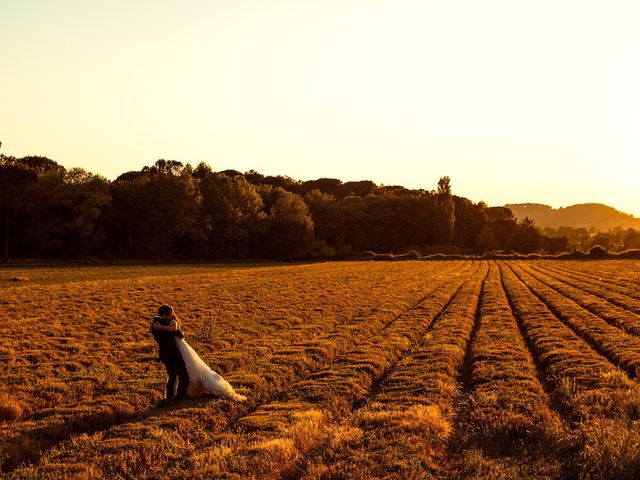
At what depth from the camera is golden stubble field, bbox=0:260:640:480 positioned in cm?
935

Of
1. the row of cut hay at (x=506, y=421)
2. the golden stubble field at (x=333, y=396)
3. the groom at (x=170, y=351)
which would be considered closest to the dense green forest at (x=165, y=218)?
the golden stubble field at (x=333, y=396)

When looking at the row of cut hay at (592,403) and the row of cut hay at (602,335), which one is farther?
the row of cut hay at (602,335)

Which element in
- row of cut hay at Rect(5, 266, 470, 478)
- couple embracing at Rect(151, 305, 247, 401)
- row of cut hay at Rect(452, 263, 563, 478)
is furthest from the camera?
couple embracing at Rect(151, 305, 247, 401)

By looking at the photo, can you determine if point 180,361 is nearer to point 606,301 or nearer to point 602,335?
point 602,335

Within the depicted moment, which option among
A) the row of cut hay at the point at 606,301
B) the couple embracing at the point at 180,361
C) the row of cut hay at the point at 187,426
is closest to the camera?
the row of cut hay at the point at 187,426

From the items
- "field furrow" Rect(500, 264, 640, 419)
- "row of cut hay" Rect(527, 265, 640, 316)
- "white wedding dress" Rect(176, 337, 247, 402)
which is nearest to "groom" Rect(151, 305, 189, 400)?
"white wedding dress" Rect(176, 337, 247, 402)

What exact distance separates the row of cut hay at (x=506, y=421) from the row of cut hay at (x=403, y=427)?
1.41 feet

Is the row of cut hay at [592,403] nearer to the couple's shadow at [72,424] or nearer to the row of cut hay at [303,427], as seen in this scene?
the row of cut hay at [303,427]

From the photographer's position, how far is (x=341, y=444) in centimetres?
995

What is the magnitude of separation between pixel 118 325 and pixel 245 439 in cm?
1676

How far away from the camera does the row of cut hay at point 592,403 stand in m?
8.87

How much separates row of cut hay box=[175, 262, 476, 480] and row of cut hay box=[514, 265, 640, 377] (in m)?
6.82

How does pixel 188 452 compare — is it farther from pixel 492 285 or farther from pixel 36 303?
pixel 492 285

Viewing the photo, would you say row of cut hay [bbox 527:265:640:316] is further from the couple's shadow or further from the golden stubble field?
the couple's shadow
